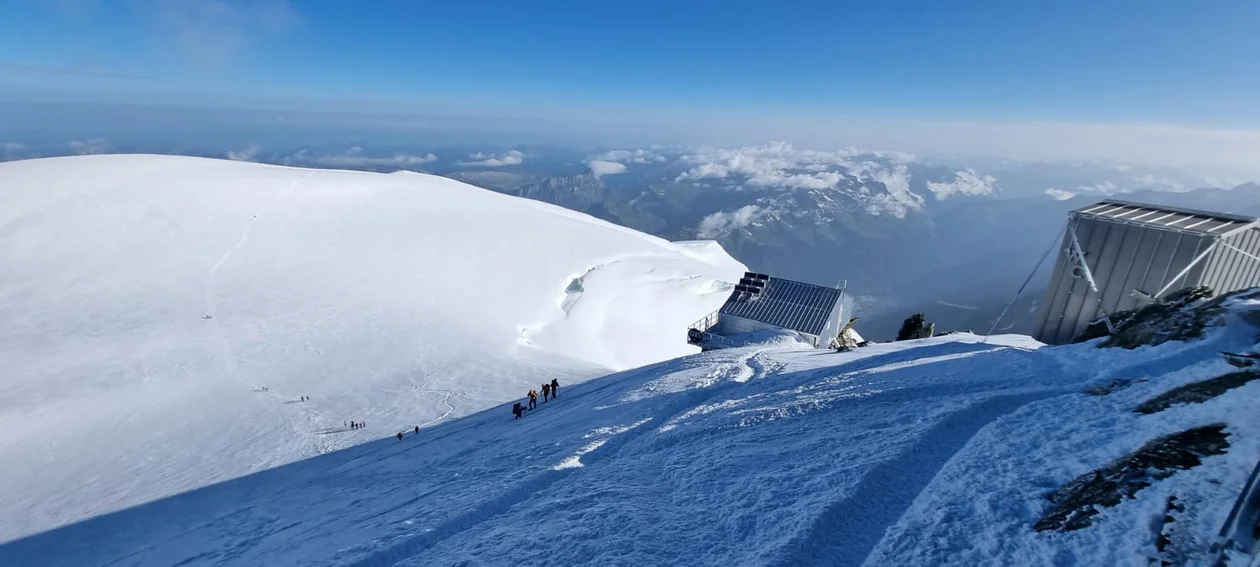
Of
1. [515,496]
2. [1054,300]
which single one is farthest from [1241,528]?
[1054,300]

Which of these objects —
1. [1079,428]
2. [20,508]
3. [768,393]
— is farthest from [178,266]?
[1079,428]

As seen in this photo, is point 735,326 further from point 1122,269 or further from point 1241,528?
point 1241,528

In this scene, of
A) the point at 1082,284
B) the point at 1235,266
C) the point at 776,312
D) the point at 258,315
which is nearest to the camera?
the point at 1235,266

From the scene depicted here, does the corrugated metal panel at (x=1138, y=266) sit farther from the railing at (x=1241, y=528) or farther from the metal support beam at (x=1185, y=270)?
the railing at (x=1241, y=528)

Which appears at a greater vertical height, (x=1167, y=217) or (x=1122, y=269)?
(x=1167, y=217)

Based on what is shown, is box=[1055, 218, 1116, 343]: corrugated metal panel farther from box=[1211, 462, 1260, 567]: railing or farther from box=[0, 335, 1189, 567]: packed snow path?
box=[1211, 462, 1260, 567]: railing

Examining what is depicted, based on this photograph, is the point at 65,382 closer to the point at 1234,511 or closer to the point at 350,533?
the point at 350,533

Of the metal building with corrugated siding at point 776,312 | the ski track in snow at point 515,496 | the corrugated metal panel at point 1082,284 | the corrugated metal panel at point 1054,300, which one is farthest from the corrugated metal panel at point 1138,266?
the ski track in snow at point 515,496

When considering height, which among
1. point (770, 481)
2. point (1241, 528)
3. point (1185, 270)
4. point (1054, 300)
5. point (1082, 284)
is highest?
point (1185, 270)
